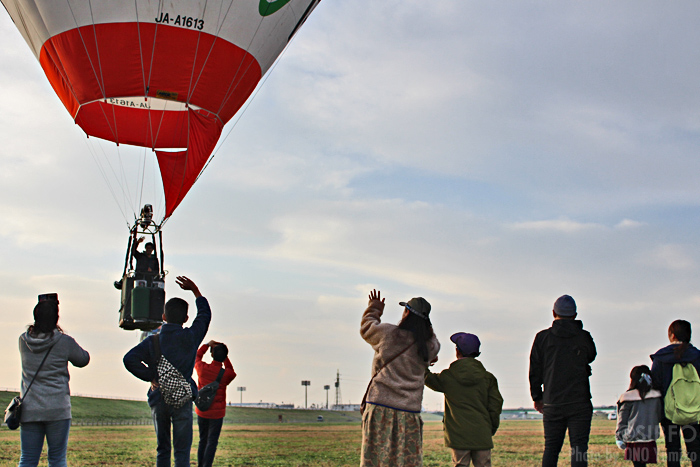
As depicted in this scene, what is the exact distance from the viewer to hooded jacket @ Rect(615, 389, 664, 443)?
24.2 feet

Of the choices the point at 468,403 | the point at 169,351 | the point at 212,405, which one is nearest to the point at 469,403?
the point at 468,403

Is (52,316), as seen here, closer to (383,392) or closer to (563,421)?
(383,392)

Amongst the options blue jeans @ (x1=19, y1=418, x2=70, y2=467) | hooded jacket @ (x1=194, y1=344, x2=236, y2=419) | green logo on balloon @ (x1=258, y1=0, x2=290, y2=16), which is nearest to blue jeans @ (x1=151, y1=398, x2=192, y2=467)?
blue jeans @ (x1=19, y1=418, x2=70, y2=467)

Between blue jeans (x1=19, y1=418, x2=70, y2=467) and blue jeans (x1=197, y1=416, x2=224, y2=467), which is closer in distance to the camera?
blue jeans (x1=19, y1=418, x2=70, y2=467)

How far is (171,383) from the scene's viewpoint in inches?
215

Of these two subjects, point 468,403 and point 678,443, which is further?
point 678,443

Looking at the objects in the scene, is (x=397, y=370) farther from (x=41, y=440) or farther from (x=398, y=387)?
(x=41, y=440)

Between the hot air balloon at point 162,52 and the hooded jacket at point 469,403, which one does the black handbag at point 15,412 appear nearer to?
the hooded jacket at point 469,403

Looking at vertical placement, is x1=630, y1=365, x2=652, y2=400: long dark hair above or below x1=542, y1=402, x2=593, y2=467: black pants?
above

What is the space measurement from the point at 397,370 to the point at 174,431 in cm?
184

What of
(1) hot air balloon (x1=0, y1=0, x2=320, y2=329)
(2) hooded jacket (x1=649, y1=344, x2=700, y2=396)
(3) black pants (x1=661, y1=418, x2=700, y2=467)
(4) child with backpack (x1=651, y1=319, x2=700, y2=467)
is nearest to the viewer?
(3) black pants (x1=661, y1=418, x2=700, y2=467)

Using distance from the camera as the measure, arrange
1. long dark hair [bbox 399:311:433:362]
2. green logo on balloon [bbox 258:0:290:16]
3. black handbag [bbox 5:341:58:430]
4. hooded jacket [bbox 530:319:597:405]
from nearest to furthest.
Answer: black handbag [bbox 5:341:58:430] < long dark hair [bbox 399:311:433:362] < hooded jacket [bbox 530:319:597:405] < green logo on balloon [bbox 258:0:290:16]

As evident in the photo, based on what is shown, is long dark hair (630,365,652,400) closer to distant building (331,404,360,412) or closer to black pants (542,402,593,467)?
black pants (542,402,593,467)

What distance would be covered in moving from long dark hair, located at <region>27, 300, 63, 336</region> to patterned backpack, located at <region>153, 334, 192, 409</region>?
77 centimetres
